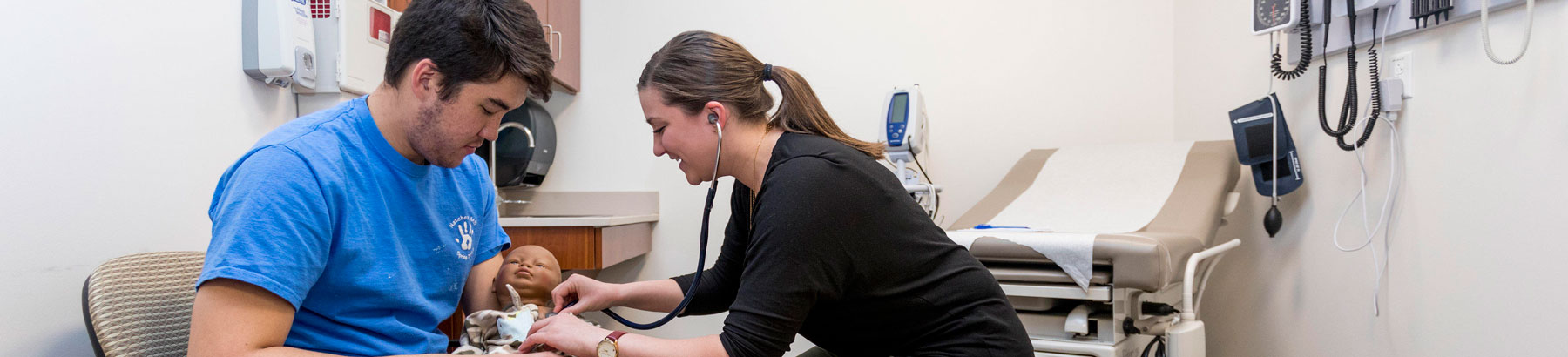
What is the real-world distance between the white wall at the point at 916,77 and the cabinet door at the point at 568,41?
45mm

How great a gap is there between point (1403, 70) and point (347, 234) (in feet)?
6.46

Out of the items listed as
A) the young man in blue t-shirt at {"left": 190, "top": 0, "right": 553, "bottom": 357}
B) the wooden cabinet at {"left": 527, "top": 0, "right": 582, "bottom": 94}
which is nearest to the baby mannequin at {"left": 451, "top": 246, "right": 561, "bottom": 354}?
Result: the young man in blue t-shirt at {"left": 190, "top": 0, "right": 553, "bottom": 357}

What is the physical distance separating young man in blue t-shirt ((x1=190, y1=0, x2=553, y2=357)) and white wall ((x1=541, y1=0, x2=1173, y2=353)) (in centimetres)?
193

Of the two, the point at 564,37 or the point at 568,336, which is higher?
the point at 564,37

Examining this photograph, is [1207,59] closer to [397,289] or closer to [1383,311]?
[1383,311]

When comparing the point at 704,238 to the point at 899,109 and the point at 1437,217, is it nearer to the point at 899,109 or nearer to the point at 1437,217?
the point at 899,109

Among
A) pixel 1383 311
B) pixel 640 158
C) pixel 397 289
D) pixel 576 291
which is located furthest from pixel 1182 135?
pixel 397 289

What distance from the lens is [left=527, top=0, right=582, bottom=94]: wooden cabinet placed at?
2.70 metres

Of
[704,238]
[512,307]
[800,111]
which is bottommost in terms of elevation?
[512,307]

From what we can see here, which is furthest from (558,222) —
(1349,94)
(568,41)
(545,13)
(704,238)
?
(1349,94)

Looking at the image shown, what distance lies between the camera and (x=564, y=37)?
9.52ft

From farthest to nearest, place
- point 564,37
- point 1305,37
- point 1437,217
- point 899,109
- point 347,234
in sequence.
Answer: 1. point 564,37
2. point 899,109
3. point 1305,37
4. point 1437,217
5. point 347,234

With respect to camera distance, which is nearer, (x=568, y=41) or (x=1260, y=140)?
(x=1260, y=140)

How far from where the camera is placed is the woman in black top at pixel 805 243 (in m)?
1.03
